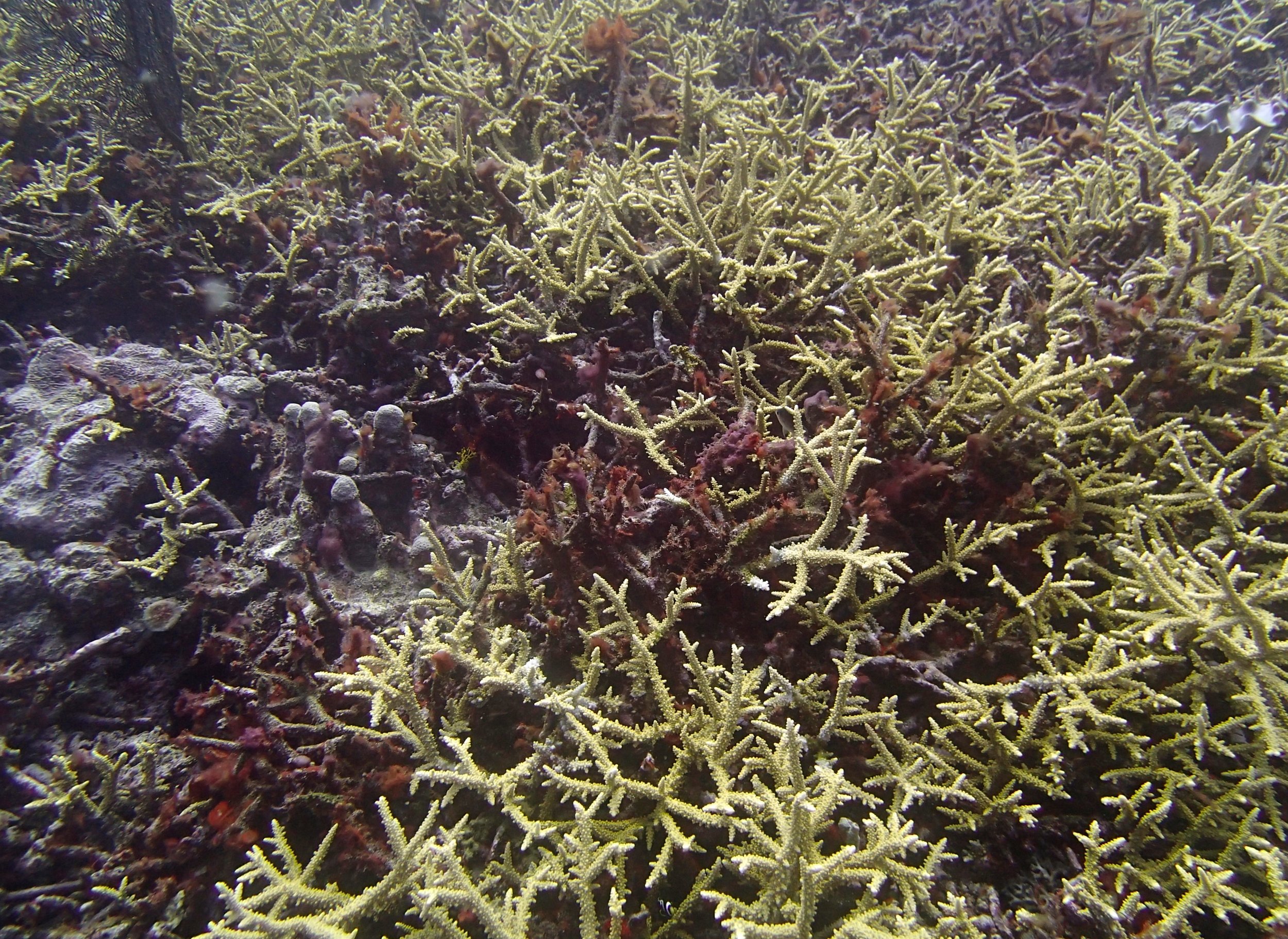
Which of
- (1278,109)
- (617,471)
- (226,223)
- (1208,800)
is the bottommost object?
(1208,800)

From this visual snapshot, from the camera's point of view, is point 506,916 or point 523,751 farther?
point 523,751

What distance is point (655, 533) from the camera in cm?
245

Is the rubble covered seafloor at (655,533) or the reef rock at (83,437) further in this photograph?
the reef rock at (83,437)

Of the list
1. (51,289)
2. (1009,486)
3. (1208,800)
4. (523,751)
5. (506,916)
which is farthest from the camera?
(51,289)

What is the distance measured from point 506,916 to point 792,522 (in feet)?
5.17

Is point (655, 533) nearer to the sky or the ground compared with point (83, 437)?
nearer to the ground

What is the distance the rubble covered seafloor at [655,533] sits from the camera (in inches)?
76.0

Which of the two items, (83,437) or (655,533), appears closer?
(655,533)

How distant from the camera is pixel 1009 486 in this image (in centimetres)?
247

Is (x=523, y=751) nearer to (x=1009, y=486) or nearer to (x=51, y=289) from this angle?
(x=1009, y=486)

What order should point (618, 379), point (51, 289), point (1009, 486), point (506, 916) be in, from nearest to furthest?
point (506, 916), point (1009, 486), point (618, 379), point (51, 289)

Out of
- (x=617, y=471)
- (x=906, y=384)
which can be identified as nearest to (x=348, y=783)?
(x=617, y=471)

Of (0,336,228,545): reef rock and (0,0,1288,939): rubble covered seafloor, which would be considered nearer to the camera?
(0,0,1288,939): rubble covered seafloor

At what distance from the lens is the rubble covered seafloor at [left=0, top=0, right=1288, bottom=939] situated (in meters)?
1.93
